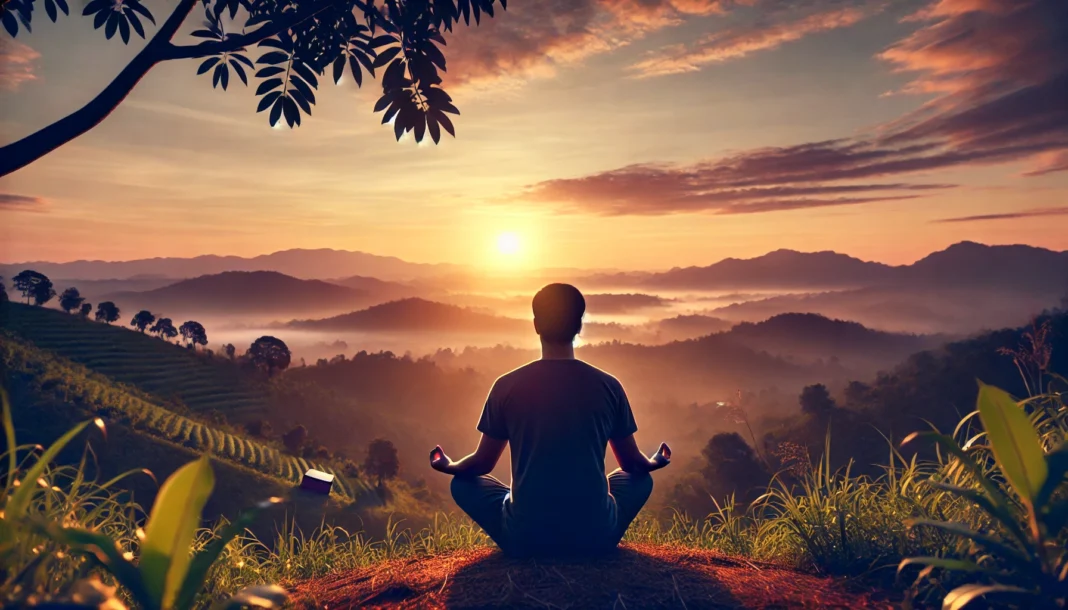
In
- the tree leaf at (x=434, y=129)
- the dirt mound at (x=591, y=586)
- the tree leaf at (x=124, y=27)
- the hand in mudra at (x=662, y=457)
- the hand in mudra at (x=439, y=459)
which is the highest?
the tree leaf at (x=124, y=27)

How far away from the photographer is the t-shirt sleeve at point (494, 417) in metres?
4.08

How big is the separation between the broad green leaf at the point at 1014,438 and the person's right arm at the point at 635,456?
68.6 inches

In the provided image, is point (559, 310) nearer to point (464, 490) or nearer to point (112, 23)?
point (464, 490)

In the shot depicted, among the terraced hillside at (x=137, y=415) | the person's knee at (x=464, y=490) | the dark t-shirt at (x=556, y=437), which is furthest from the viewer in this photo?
the terraced hillside at (x=137, y=415)

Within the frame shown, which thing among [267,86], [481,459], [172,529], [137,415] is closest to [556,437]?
[481,459]

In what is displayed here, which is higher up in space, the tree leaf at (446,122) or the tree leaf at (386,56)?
the tree leaf at (386,56)

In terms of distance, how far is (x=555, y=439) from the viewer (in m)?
3.98

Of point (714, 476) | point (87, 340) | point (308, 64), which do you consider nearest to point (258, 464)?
point (714, 476)

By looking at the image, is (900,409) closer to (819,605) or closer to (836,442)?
(836,442)

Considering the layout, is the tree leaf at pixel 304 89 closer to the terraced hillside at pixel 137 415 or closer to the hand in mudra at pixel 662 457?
the hand in mudra at pixel 662 457

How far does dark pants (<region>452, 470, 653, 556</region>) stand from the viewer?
166 inches

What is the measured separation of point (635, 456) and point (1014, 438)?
2.01 metres

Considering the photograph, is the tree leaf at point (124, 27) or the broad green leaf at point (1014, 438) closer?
the broad green leaf at point (1014, 438)

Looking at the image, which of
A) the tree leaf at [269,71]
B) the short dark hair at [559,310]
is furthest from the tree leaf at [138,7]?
the short dark hair at [559,310]
